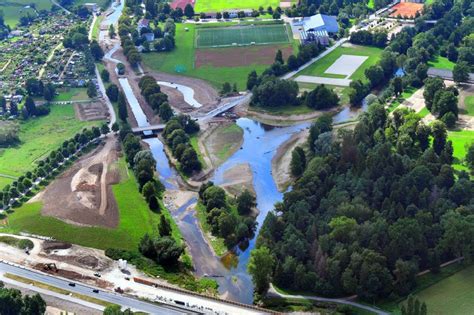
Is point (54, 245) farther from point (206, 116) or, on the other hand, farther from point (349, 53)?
point (349, 53)

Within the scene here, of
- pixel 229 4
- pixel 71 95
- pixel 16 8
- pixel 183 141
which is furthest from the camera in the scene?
pixel 16 8

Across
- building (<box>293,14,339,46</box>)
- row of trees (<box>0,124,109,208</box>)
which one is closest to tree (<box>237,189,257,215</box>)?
row of trees (<box>0,124,109,208</box>)

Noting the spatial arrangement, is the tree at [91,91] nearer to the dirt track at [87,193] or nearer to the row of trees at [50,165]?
the row of trees at [50,165]

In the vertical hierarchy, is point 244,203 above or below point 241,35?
below

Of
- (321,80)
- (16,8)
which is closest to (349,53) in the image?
(321,80)

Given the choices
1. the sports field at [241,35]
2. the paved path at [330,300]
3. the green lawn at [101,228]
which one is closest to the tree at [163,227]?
the green lawn at [101,228]

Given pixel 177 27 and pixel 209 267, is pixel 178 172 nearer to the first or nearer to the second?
pixel 209 267
